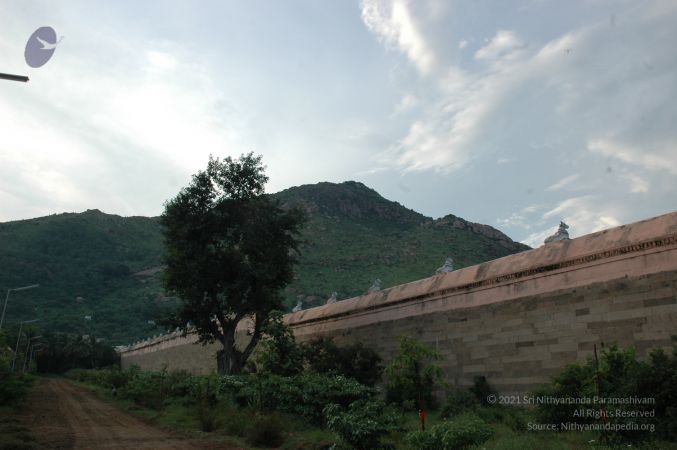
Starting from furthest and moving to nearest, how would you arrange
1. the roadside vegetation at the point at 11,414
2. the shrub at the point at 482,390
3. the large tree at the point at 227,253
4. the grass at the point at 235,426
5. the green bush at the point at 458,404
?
the large tree at the point at 227,253 < the shrub at the point at 482,390 < the green bush at the point at 458,404 < the grass at the point at 235,426 < the roadside vegetation at the point at 11,414

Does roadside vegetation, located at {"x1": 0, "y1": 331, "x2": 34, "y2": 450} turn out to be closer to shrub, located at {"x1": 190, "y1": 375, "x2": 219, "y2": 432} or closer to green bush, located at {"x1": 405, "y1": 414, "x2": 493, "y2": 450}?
shrub, located at {"x1": 190, "y1": 375, "x2": 219, "y2": 432}

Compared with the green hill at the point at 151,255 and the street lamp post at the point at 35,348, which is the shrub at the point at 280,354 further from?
the street lamp post at the point at 35,348

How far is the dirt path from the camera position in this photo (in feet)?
34.5

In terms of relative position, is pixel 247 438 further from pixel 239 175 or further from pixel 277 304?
pixel 239 175

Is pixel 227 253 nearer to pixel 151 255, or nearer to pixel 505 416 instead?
pixel 505 416

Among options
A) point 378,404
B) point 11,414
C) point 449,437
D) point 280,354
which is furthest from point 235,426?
point 11,414

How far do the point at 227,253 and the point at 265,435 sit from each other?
14.2 metres

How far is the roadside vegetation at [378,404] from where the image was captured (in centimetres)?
832

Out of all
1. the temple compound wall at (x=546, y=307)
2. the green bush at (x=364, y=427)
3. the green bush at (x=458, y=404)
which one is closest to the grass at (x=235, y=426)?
the green bush at (x=364, y=427)

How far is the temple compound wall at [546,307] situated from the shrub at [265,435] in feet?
22.2

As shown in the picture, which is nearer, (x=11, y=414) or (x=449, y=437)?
(x=449, y=437)

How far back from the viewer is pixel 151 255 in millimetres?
92188

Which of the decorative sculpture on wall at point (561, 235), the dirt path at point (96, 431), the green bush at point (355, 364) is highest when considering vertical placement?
the decorative sculpture on wall at point (561, 235)

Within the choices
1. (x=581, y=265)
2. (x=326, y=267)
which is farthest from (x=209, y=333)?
(x=326, y=267)
